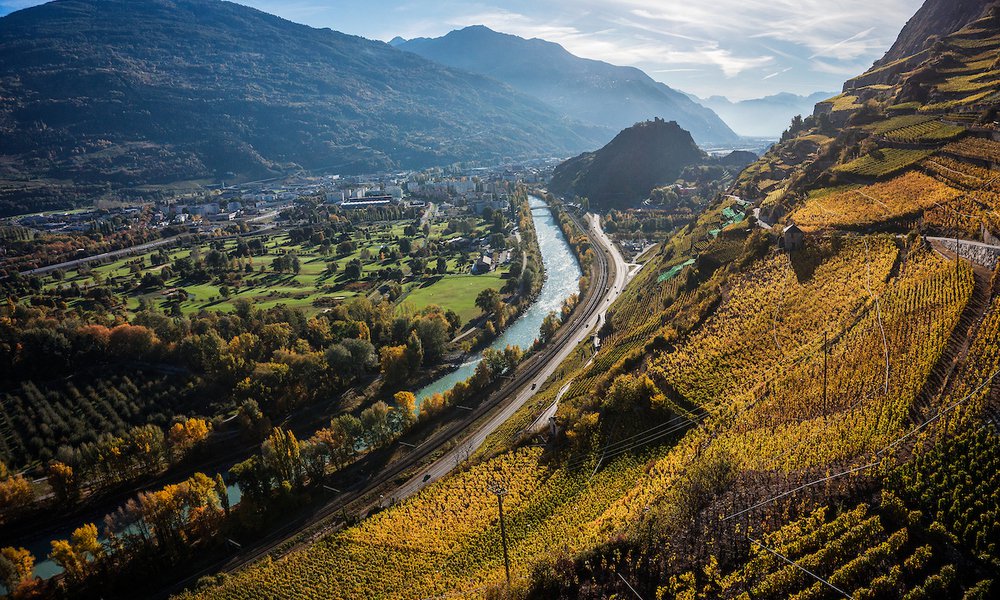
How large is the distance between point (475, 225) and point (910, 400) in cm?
12316

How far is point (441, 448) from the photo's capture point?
47.0 m

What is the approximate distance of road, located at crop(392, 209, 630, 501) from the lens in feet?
140

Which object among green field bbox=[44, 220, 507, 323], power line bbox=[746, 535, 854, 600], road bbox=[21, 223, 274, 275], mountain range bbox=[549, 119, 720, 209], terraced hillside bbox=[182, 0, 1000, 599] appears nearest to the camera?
power line bbox=[746, 535, 854, 600]

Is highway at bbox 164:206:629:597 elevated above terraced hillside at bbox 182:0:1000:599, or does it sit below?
below

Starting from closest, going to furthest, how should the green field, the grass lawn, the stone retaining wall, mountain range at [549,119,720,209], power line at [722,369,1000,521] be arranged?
power line at [722,369,1000,521]
the stone retaining wall
the grass lawn
the green field
mountain range at [549,119,720,209]

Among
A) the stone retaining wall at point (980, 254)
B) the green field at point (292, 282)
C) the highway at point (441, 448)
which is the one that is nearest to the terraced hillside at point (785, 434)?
the stone retaining wall at point (980, 254)

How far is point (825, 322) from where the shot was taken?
32.1 meters

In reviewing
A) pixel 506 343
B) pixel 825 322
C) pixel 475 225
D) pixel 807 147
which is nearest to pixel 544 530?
pixel 825 322

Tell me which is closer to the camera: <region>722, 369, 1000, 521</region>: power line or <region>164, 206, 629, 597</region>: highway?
<region>722, 369, 1000, 521</region>: power line

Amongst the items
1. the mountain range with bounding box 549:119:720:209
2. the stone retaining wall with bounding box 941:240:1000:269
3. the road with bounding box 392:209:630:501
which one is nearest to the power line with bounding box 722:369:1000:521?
the stone retaining wall with bounding box 941:240:1000:269

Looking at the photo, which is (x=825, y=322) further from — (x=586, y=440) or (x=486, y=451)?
(x=486, y=451)

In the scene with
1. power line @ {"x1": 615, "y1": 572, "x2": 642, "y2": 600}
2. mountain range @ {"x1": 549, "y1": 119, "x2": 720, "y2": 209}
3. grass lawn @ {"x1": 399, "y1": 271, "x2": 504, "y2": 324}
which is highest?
mountain range @ {"x1": 549, "y1": 119, "x2": 720, "y2": 209}

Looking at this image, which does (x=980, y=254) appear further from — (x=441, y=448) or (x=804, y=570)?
(x=441, y=448)

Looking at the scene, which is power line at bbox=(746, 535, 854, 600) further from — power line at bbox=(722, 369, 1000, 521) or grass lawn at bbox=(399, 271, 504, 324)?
grass lawn at bbox=(399, 271, 504, 324)
